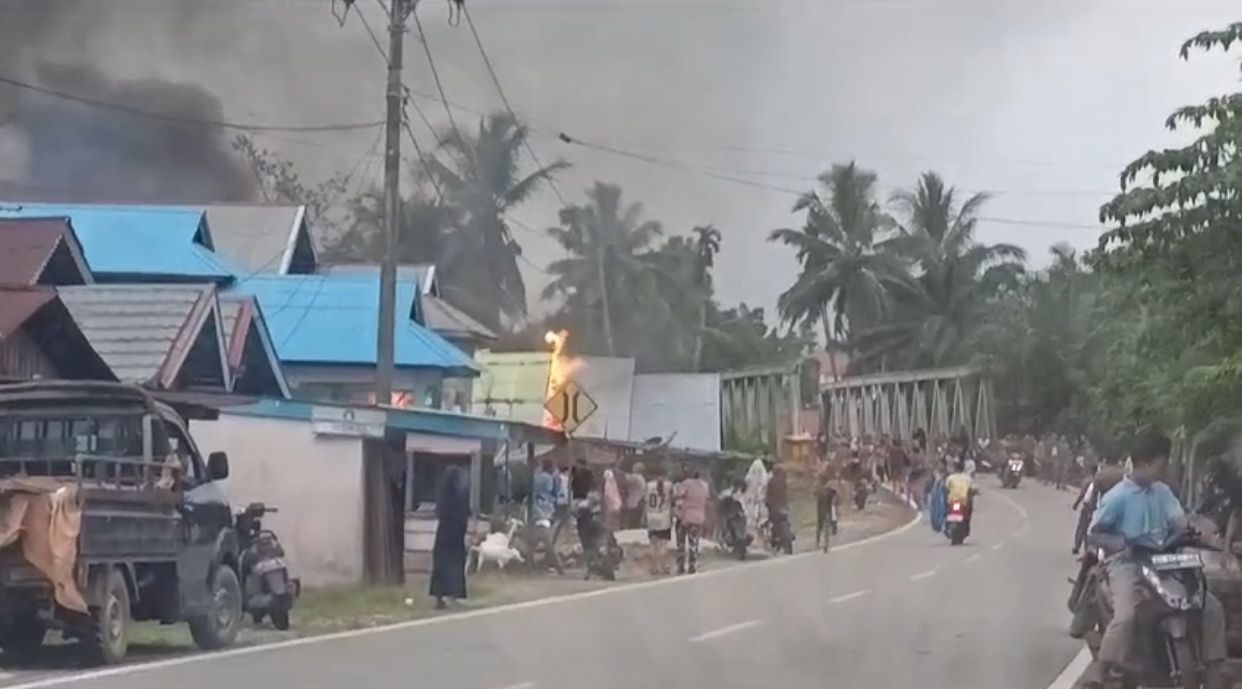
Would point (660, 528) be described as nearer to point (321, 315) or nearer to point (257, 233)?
point (321, 315)

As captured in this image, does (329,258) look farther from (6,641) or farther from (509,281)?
(6,641)

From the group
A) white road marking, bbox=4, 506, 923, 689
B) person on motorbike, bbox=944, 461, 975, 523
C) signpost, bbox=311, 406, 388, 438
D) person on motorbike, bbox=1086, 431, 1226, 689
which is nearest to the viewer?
person on motorbike, bbox=1086, 431, 1226, 689

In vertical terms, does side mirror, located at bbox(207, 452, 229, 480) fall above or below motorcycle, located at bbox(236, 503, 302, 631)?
above

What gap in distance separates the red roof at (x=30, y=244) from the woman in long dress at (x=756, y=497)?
37.5ft

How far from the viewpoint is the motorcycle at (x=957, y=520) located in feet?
100

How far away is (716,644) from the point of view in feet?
49.0

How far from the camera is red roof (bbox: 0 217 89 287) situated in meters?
20.4

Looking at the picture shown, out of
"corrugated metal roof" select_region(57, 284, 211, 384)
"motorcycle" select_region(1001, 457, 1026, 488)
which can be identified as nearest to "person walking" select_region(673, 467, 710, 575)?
"motorcycle" select_region(1001, 457, 1026, 488)

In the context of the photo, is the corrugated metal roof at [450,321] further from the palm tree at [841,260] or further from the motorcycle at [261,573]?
the motorcycle at [261,573]

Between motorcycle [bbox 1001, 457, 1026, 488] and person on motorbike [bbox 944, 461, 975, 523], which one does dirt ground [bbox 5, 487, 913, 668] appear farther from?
motorcycle [bbox 1001, 457, 1026, 488]

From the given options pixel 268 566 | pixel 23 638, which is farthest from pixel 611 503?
pixel 23 638

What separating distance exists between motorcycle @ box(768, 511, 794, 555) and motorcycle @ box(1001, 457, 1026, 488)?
3.27m

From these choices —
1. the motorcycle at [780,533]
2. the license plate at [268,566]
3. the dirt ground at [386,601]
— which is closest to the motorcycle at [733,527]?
the dirt ground at [386,601]

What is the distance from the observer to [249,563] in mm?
15875
